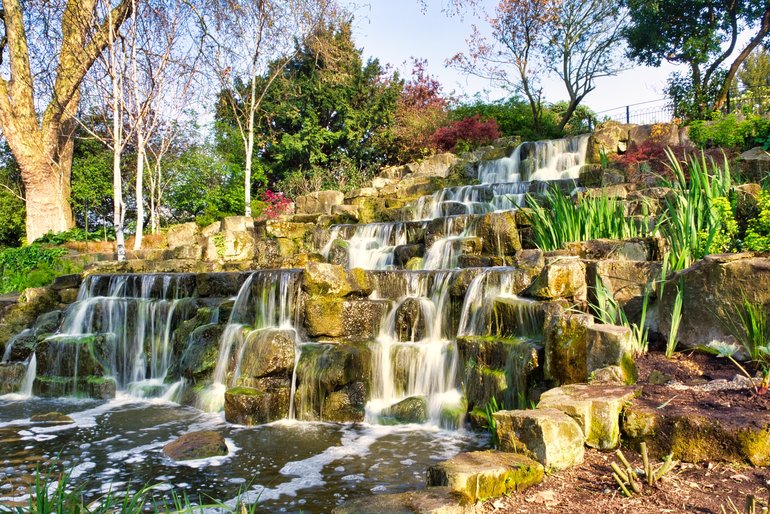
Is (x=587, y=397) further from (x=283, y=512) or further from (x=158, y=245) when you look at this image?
(x=158, y=245)

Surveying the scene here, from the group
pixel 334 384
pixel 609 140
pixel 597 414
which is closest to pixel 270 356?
pixel 334 384

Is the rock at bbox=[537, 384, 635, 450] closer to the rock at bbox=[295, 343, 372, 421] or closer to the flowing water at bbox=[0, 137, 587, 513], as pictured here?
the flowing water at bbox=[0, 137, 587, 513]

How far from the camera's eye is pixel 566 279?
5941mm

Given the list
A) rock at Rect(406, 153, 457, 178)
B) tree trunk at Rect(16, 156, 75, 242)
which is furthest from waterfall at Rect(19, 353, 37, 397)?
rock at Rect(406, 153, 457, 178)

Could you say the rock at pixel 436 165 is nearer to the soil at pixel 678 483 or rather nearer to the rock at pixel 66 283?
the rock at pixel 66 283

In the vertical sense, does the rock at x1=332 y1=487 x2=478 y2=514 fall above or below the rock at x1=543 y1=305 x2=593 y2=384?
below

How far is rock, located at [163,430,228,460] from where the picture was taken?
17.6 ft

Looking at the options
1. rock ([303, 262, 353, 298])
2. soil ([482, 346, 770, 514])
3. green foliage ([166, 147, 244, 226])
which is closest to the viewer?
soil ([482, 346, 770, 514])

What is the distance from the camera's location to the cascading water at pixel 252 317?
25.2 feet

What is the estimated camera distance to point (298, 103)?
22.3m

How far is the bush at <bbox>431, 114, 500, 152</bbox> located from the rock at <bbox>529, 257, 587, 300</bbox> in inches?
551

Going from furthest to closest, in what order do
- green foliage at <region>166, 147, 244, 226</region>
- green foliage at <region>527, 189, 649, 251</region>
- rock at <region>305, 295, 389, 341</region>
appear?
green foliage at <region>166, 147, 244, 226</region>, rock at <region>305, 295, 389, 341</region>, green foliage at <region>527, 189, 649, 251</region>

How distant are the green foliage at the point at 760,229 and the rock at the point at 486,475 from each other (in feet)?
13.5

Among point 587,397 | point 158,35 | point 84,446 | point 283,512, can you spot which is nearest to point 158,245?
point 158,35
